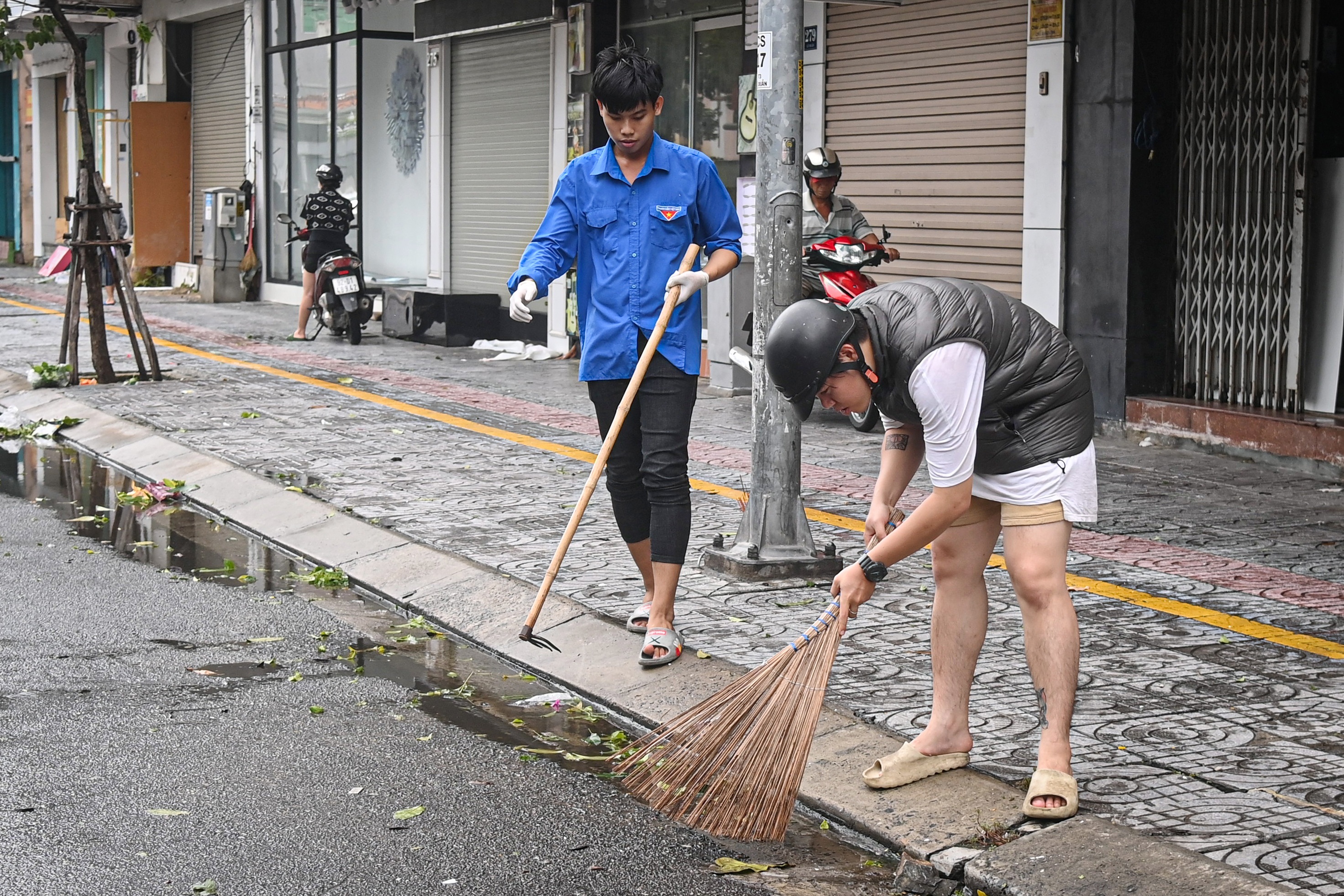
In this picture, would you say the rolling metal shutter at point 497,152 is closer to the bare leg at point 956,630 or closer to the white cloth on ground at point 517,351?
the white cloth on ground at point 517,351

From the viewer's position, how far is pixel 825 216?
34.5 ft

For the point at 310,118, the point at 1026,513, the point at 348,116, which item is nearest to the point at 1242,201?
the point at 1026,513

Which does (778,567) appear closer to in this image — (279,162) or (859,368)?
(859,368)

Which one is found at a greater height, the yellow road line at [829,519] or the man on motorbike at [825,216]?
the man on motorbike at [825,216]

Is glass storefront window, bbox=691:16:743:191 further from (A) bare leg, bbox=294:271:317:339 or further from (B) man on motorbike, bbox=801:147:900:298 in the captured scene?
(A) bare leg, bbox=294:271:317:339

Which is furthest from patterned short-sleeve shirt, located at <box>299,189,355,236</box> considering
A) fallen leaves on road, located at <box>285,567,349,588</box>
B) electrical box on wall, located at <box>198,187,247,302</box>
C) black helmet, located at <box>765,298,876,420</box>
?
black helmet, located at <box>765,298,876,420</box>

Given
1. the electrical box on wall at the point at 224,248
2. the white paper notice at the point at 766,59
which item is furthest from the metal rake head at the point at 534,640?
the electrical box on wall at the point at 224,248

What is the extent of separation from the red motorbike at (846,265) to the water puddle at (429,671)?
13.7 ft

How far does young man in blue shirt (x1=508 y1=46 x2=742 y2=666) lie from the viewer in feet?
16.8

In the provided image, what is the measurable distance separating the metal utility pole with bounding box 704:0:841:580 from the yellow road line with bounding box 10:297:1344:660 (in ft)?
1.67

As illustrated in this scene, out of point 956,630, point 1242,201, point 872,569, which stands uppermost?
point 1242,201

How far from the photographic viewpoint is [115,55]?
2677 centimetres

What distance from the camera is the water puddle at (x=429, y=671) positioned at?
3.78 metres

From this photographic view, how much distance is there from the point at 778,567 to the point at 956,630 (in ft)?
7.17
